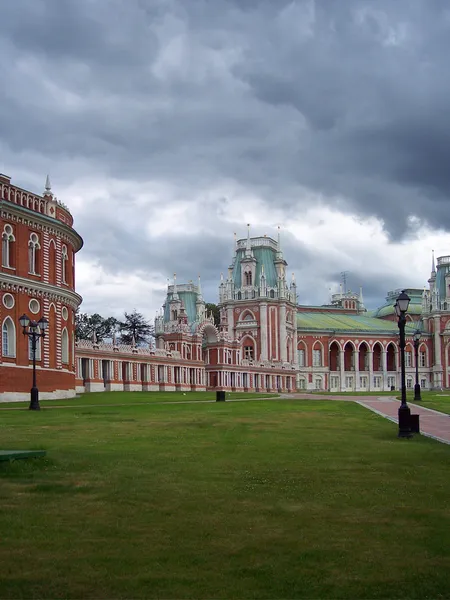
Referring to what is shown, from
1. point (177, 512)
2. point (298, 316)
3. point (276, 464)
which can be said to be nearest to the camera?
point (177, 512)

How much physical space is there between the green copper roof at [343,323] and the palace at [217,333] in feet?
1.16

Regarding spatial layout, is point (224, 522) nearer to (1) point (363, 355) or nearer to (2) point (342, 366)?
(2) point (342, 366)

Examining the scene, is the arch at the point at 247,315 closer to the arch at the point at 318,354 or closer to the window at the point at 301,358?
the window at the point at 301,358

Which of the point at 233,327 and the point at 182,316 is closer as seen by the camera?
the point at 182,316

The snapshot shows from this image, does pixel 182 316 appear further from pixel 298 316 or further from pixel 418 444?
pixel 418 444

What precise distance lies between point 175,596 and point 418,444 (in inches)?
550

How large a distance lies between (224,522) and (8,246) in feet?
143

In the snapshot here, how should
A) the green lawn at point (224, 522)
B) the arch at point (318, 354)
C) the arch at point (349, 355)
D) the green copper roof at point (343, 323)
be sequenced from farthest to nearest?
1. the arch at point (349, 355)
2. the green copper roof at point (343, 323)
3. the arch at point (318, 354)
4. the green lawn at point (224, 522)

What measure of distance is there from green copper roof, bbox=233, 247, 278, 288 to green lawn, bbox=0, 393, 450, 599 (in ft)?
348

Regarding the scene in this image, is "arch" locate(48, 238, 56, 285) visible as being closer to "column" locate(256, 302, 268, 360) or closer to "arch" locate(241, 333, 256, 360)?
"column" locate(256, 302, 268, 360)

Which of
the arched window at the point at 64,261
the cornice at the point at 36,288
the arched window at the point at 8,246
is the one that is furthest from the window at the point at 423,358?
the arched window at the point at 8,246

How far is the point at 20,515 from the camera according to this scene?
33.3 feet

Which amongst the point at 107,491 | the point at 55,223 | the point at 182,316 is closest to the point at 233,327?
the point at 182,316

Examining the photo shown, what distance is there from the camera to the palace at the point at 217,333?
51.3m
